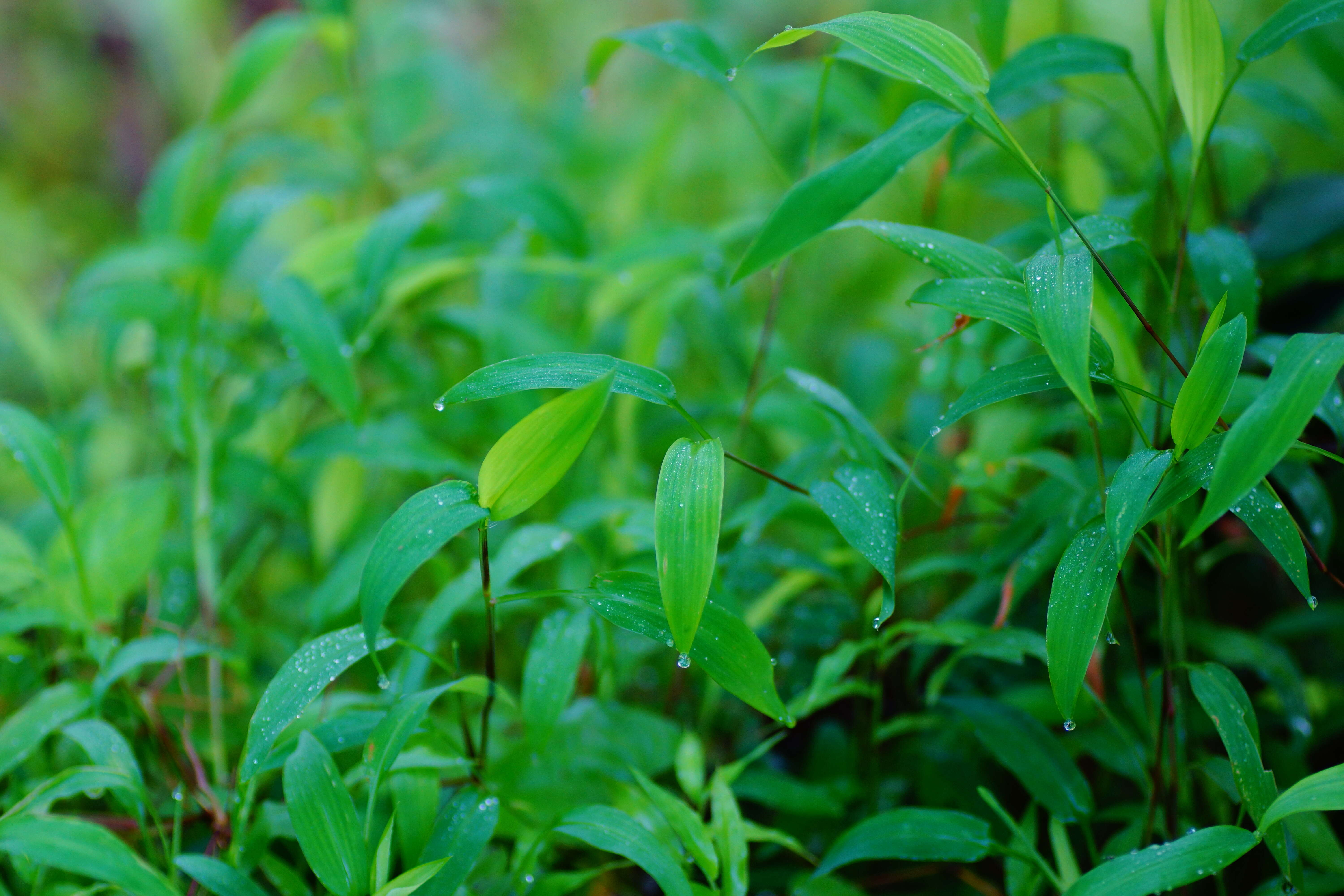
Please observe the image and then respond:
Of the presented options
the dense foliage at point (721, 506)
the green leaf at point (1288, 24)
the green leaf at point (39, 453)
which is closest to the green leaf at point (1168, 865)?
the dense foliage at point (721, 506)

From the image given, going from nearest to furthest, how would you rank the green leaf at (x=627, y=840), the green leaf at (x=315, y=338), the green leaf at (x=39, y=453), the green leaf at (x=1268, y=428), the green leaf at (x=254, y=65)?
the green leaf at (x=1268, y=428), the green leaf at (x=627, y=840), the green leaf at (x=39, y=453), the green leaf at (x=315, y=338), the green leaf at (x=254, y=65)

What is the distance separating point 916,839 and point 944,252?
1.07ft

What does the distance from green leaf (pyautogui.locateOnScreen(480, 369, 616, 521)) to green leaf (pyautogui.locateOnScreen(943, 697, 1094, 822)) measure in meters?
0.33

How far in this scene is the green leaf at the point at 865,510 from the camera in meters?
0.44

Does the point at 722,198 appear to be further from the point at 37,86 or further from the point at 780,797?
the point at 37,86

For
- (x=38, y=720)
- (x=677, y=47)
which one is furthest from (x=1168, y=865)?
(x=38, y=720)

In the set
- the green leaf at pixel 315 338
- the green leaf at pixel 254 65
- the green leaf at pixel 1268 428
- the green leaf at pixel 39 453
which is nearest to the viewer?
the green leaf at pixel 1268 428

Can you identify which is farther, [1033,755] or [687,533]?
[1033,755]

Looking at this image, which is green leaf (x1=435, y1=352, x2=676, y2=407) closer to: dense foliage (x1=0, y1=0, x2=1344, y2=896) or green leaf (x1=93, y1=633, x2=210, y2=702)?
dense foliage (x1=0, y1=0, x2=1344, y2=896)

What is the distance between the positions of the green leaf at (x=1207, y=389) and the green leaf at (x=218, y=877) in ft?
1.68

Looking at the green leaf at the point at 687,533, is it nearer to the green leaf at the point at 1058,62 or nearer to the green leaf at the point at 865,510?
the green leaf at the point at 865,510

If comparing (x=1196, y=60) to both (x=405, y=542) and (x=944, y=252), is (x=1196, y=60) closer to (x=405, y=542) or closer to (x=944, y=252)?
(x=944, y=252)

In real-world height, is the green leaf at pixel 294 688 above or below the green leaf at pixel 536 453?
below

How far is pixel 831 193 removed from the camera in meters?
0.46
